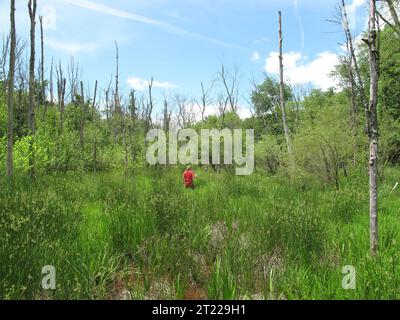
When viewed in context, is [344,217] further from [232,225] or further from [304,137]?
[304,137]

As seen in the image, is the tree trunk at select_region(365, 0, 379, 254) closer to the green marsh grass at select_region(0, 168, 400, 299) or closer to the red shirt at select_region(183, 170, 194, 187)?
the green marsh grass at select_region(0, 168, 400, 299)

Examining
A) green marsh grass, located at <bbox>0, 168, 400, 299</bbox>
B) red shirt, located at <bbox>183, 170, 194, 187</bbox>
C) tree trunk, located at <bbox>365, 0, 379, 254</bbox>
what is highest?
tree trunk, located at <bbox>365, 0, 379, 254</bbox>

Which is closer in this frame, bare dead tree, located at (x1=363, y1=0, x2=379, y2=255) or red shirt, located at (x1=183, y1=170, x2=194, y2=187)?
bare dead tree, located at (x1=363, y1=0, x2=379, y2=255)

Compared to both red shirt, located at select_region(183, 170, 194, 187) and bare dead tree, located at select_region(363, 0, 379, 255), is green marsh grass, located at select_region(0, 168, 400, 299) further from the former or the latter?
red shirt, located at select_region(183, 170, 194, 187)

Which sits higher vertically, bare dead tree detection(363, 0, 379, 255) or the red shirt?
bare dead tree detection(363, 0, 379, 255)

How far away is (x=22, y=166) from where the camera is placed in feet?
37.0

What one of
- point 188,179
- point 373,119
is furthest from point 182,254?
point 188,179

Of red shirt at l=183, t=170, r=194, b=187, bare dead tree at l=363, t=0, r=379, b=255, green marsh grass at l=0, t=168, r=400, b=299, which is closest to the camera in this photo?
green marsh grass at l=0, t=168, r=400, b=299

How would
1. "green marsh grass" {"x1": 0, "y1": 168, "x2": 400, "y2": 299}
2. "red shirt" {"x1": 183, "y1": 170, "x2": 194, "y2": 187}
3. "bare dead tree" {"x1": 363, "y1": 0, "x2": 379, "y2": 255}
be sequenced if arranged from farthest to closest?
1. "red shirt" {"x1": 183, "y1": 170, "x2": 194, "y2": 187}
2. "bare dead tree" {"x1": 363, "y1": 0, "x2": 379, "y2": 255}
3. "green marsh grass" {"x1": 0, "y1": 168, "x2": 400, "y2": 299}

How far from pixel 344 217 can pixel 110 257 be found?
4.73 metres

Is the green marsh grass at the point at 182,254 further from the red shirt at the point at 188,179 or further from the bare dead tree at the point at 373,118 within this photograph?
the red shirt at the point at 188,179

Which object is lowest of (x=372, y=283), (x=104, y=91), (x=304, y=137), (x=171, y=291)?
(x=171, y=291)

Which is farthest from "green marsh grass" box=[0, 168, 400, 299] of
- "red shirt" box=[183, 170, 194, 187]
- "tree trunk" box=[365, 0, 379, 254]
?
"red shirt" box=[183, 170, 194, 187]
